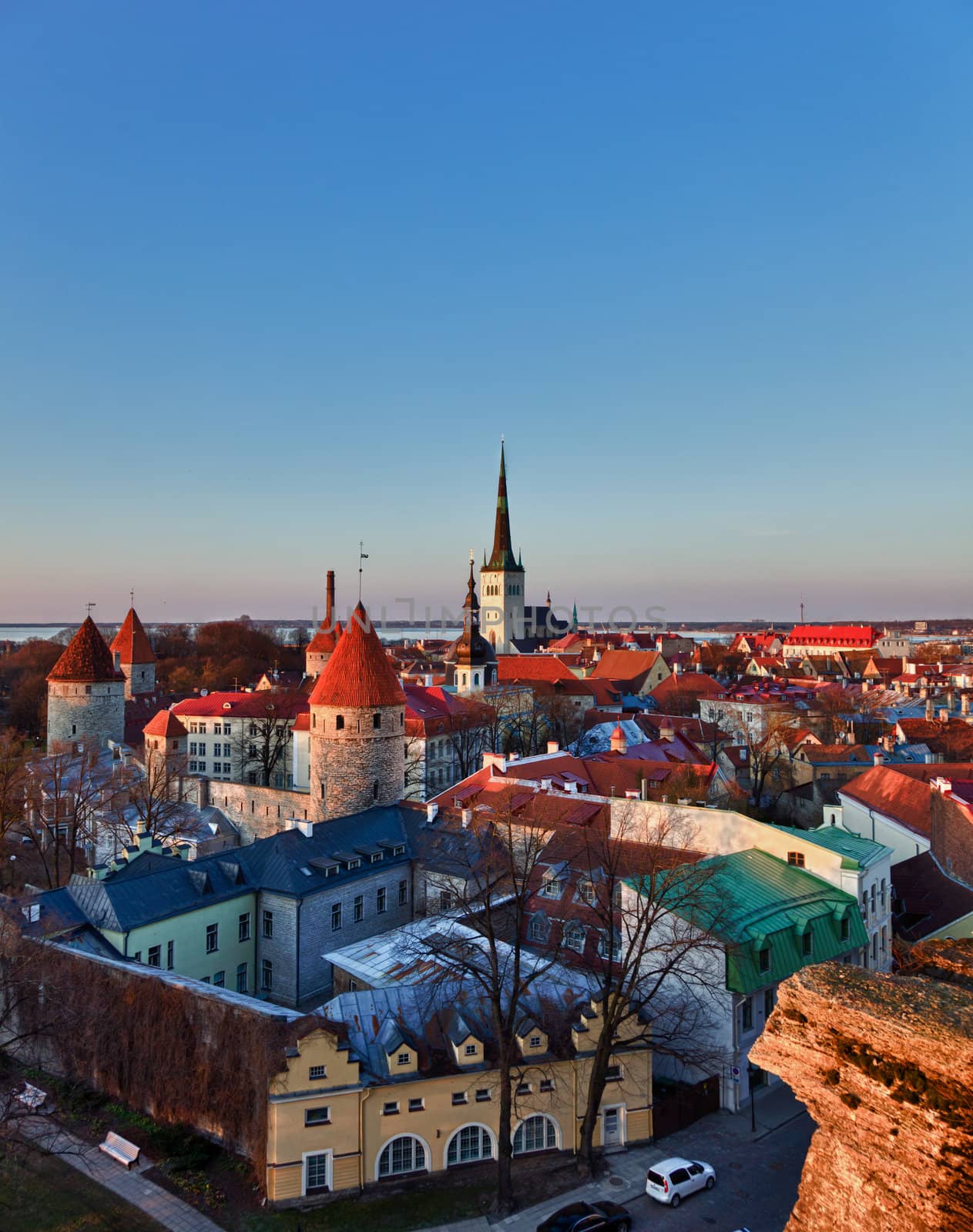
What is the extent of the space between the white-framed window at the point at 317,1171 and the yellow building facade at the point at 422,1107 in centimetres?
2

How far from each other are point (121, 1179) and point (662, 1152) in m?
9.48

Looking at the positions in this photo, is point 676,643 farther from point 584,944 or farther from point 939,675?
point 584,944

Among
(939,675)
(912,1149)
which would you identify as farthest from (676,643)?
(912,1149)

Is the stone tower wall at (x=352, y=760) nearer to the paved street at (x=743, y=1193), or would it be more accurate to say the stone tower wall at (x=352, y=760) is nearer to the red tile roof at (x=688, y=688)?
the paved street at (x=743, y=1193)

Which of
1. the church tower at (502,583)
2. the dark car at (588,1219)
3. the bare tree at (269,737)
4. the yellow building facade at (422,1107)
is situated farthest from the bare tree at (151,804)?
the church tower at (502,583)

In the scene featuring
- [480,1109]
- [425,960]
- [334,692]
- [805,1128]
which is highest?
[334,692]

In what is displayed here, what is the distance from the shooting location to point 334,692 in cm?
2853

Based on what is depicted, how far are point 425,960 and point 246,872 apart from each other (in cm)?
662

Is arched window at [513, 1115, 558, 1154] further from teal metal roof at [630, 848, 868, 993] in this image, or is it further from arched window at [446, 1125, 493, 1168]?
teal metal roof at [630, 848, 868, 993]

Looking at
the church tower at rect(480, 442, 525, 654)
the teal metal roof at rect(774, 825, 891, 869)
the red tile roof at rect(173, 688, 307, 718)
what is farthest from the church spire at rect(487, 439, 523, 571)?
the teal metal roof at rect(774, 825, 891, 869)

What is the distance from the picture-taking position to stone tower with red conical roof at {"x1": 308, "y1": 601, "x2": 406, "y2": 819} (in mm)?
28297

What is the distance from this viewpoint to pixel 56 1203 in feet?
45.3

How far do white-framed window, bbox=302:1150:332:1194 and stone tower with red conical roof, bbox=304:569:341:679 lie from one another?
42.0 metres

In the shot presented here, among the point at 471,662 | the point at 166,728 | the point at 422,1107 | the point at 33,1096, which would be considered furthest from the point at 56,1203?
the point at 471,662
